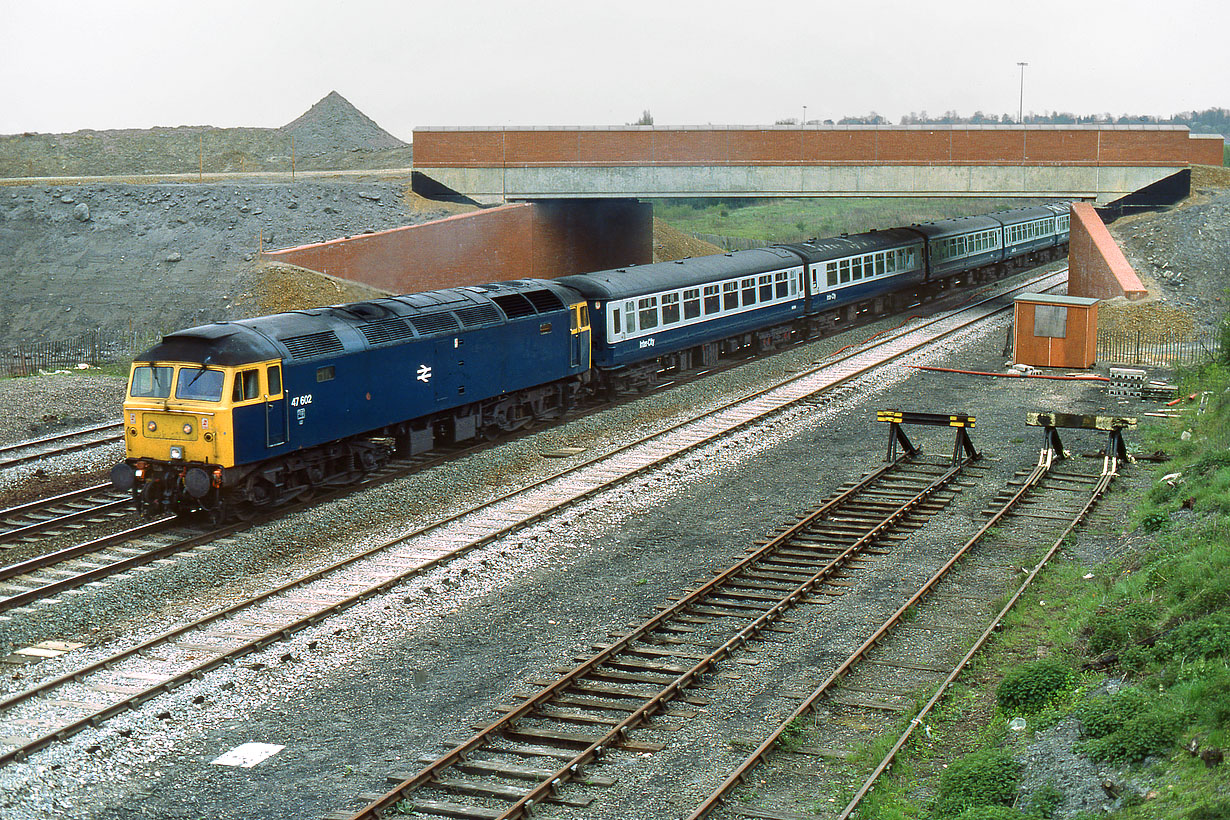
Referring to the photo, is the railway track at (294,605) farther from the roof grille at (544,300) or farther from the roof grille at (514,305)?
the roof grille at (544,300)

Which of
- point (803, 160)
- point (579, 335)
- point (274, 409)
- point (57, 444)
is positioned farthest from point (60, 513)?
point (803, 160)

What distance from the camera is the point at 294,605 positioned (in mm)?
17031

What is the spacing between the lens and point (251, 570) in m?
18.8

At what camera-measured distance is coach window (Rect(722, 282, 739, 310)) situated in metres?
37.4

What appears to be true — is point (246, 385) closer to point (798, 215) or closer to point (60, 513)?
point (60, 513)

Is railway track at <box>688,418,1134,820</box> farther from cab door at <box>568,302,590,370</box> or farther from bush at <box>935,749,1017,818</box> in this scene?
cab door at <box>568,302,590,370</box>

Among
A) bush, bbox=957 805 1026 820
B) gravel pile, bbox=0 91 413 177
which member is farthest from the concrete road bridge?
bush, bbox=957 805 1026 820

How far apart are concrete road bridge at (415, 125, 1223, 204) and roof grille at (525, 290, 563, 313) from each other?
22577mm

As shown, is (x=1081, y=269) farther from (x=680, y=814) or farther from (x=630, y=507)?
(x=680, y=814)

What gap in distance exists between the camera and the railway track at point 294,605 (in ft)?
44.7

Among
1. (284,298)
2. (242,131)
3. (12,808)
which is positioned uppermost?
(242,131)

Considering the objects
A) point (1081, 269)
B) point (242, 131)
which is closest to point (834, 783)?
point (1081, 269)

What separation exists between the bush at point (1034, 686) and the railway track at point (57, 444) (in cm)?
2060

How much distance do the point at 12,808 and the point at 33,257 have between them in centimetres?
4220
